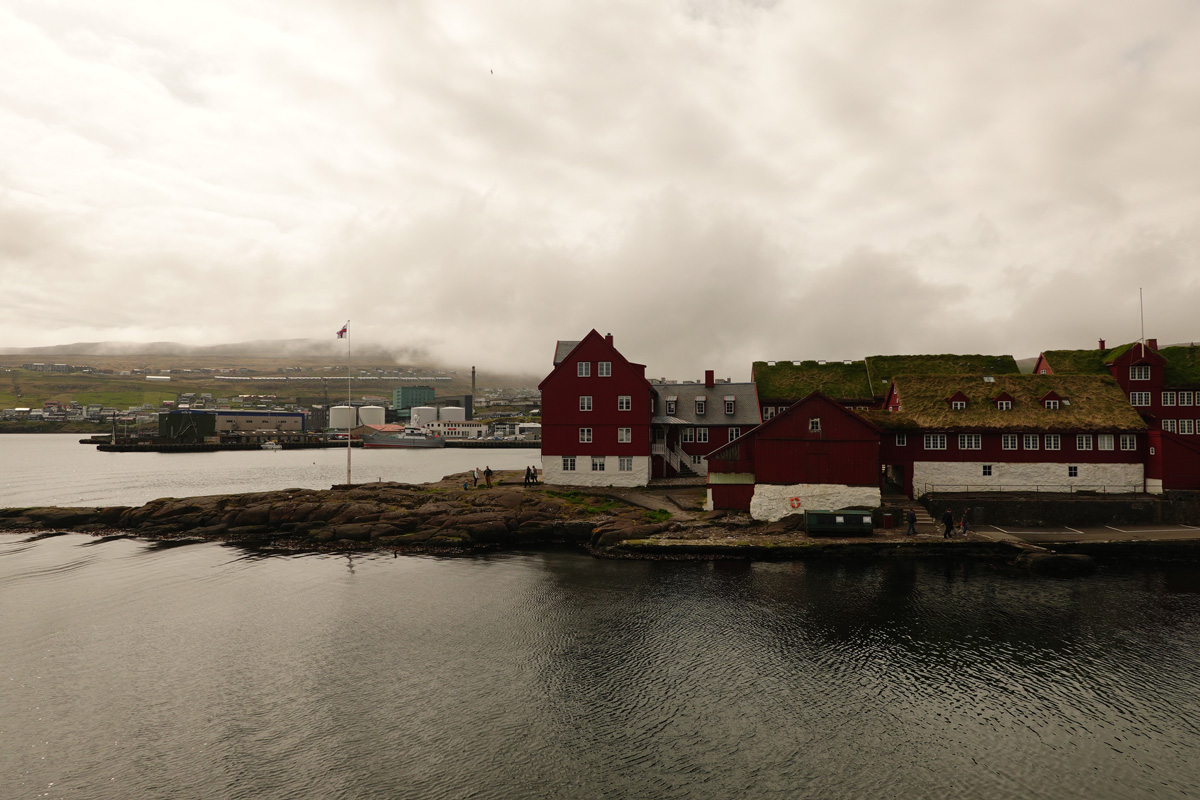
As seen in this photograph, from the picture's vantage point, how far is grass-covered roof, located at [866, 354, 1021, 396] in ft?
200

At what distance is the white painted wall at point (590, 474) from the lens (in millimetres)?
54062

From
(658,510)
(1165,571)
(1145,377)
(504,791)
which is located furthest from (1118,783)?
(1145,377)

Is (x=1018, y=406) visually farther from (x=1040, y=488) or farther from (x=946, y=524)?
(x=946, y=524)

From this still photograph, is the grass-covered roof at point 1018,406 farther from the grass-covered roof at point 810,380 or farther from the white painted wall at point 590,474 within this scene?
the white painted wall at point 590,474

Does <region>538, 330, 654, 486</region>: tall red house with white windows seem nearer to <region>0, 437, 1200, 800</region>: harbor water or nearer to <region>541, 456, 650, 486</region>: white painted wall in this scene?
<region>541, 456, 650, 486</region>: white painted wall

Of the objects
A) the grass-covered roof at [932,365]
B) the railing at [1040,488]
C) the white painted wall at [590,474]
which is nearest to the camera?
the railing at [1040,488]

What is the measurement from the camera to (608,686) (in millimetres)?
21359

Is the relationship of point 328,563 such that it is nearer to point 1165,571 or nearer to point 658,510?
point 658,510

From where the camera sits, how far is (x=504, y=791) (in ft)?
51.2

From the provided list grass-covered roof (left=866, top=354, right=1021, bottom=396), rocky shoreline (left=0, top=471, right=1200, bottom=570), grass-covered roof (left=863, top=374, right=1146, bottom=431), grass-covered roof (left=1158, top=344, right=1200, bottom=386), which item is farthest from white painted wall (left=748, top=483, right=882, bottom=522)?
grass-covered roof (left=1158, top=344, right=1200, bottom=386)

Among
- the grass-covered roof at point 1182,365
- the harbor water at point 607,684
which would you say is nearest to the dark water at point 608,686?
the harbor water at point 607,684

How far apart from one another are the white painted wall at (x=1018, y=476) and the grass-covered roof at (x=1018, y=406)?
3.14m

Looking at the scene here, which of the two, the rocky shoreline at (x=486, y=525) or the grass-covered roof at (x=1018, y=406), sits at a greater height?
the grass-covered roof at (x=1018, y=406)

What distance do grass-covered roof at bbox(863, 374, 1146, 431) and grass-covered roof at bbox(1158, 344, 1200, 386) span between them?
12.4 m
